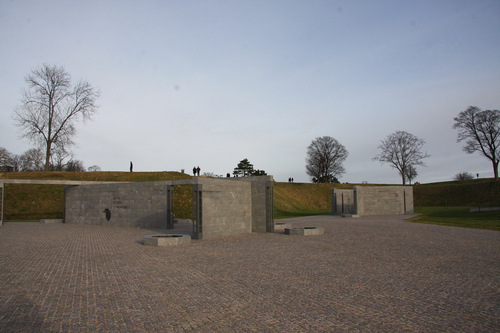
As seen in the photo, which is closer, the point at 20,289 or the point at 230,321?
the point at 230,321

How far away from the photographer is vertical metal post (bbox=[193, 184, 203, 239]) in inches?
603

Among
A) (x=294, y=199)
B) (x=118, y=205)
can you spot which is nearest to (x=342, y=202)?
(x=294, y=199)

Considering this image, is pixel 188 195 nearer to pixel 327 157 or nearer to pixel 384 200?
pixel 384 200

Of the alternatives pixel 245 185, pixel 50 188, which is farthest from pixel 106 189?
pixel 50 188

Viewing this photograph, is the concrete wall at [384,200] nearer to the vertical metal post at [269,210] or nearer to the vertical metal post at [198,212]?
the vertical metal post at [269,210]

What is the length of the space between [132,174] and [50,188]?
332 inches

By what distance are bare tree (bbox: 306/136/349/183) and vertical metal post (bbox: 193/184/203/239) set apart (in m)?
53.1

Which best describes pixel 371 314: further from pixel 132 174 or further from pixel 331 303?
pixel 132 174

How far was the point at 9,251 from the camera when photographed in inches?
460

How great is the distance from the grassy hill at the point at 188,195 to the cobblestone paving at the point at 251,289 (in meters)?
21.6

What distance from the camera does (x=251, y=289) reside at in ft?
22.8

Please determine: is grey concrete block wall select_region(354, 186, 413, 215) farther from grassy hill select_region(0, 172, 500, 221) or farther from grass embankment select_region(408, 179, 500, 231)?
grass embankment select_region(408, 179, 500, 231)

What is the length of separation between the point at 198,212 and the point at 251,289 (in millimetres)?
8770

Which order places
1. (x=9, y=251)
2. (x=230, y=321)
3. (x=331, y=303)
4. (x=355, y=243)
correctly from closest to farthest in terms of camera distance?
(x=230, y=321) < (x=331, y=303) < (x=9, y=251) < (x=355, y=243)
